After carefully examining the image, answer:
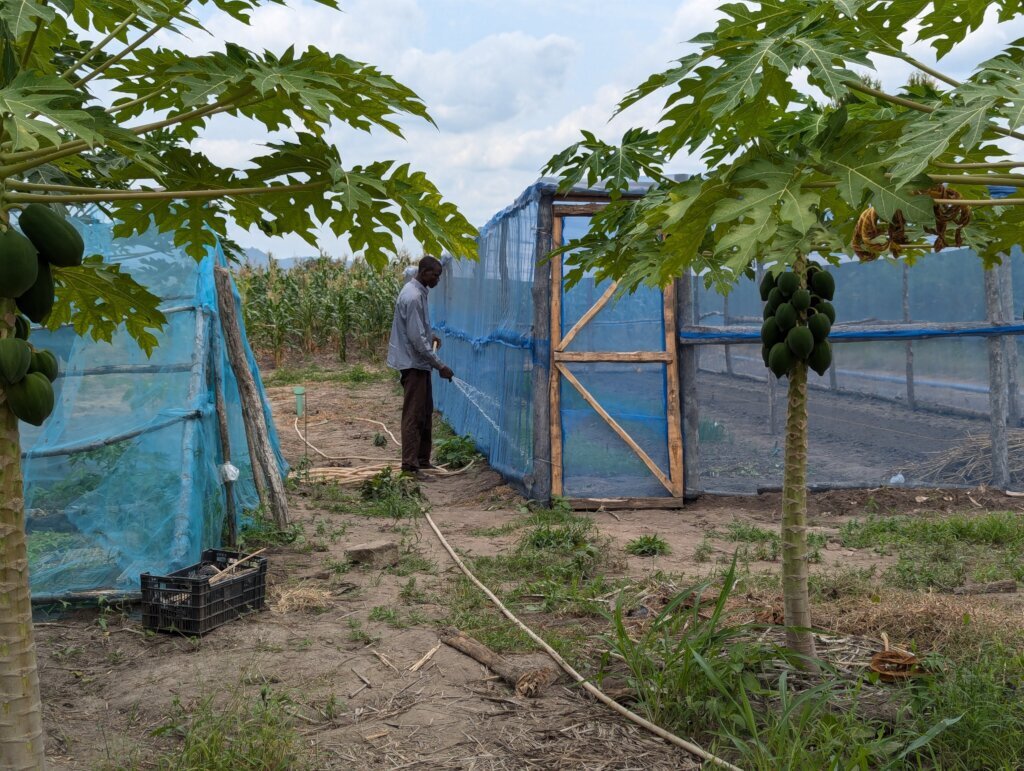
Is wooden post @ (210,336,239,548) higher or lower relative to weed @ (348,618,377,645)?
higher

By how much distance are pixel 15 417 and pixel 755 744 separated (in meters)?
2.75

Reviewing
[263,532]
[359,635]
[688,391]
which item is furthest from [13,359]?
[688,391]

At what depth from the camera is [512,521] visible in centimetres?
831

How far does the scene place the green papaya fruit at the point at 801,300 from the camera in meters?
4.15

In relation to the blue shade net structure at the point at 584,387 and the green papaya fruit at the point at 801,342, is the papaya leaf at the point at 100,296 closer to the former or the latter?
the green papaya fruit at the point at 801,342

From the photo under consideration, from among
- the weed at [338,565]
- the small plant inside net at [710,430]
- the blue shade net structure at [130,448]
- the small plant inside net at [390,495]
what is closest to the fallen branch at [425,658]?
the weed at [338,565]

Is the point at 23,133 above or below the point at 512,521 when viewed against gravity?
above

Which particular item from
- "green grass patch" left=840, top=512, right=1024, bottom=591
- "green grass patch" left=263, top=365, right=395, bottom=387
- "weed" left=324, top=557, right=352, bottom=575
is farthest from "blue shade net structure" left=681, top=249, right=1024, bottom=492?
"green grass patch" left=263, top=365, right=395, bottom=387

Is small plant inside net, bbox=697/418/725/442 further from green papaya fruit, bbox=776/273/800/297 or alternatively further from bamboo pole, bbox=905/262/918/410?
green papaya fruit, bbox=776/273/800/297

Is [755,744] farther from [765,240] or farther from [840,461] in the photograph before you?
[840,461]

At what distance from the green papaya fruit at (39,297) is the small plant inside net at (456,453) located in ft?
28.1

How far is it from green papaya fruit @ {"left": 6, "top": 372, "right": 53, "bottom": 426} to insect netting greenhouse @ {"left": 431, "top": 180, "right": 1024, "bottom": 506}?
6.43 metres

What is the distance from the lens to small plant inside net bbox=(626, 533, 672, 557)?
709 cm

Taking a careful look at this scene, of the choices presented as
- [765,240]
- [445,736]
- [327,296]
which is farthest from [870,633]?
[327,296]
